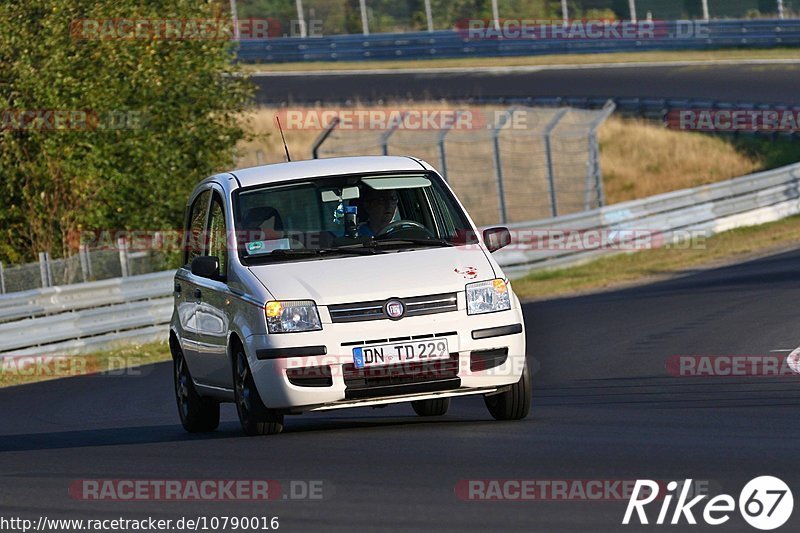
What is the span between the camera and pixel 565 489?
6871 millimetres

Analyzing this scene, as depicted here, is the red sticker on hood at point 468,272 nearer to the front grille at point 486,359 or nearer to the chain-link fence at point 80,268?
the front grille at point 486,359

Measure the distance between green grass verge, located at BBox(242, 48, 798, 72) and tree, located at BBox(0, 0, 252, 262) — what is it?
1739 centimetres

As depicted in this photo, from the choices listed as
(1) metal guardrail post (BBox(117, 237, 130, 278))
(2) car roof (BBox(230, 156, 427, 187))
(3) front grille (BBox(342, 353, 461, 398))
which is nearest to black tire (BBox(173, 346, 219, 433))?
(2) car roof (BBox(230, 156, 427, 187))

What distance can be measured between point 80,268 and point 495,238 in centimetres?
1186

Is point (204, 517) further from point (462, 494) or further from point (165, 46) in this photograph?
point (165, 46)

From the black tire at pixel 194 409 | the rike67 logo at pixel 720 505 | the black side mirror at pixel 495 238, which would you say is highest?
the black side mirror at pixel 495 238

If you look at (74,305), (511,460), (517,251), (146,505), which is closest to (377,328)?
(511,460)

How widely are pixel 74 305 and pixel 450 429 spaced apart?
11313 mm

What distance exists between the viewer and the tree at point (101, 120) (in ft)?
78.9

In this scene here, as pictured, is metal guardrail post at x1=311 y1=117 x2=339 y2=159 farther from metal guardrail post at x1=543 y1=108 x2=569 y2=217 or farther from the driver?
the driver

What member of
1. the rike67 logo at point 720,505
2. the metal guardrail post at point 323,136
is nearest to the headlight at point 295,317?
the rike67 logo at point 720,505

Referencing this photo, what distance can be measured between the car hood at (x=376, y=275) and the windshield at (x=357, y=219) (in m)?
0.21

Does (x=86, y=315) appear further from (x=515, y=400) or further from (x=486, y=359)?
(x=486, y=359)

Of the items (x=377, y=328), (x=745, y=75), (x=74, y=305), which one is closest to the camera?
(x=377, y=328)
